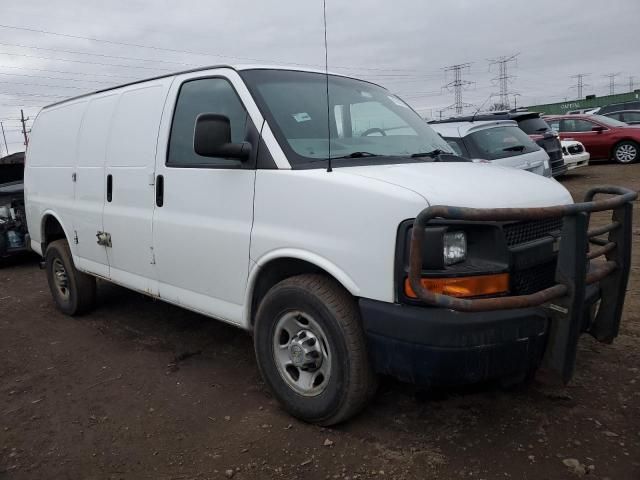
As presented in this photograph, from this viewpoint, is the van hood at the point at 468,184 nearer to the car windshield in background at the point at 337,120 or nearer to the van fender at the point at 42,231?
the car windshield in background at the point at 337,120

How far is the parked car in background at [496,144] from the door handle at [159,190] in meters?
5.41

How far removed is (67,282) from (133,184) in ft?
6.25

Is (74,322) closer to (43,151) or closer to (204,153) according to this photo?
(43,151)

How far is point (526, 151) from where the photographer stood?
8609mm

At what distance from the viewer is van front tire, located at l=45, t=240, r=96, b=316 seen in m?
5.23

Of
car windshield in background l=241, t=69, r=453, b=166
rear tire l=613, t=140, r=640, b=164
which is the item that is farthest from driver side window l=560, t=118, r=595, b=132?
car windshield in background l=241, t=69, r=453, b=166

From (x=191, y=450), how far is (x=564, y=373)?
76.2 inches

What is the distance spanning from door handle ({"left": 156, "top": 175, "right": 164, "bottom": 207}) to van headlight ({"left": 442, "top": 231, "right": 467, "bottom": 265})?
213 centimetres

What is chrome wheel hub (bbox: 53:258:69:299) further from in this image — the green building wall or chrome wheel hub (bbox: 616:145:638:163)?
the green building wall

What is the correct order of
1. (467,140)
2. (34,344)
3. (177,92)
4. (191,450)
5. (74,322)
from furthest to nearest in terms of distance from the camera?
(467,140) < (74,322) < (34,344) < (177,92) < (191,450)

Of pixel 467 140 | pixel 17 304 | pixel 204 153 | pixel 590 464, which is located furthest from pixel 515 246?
pixel 467 140

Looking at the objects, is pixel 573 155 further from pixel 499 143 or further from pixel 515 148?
pixel 499 143

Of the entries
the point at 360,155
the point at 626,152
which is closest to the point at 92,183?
the point at 360,155

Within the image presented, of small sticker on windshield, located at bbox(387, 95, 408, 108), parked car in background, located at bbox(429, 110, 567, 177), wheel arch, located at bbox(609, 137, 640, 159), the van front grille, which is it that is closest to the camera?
the van front grille
